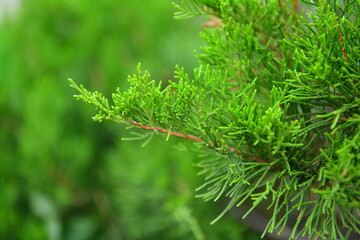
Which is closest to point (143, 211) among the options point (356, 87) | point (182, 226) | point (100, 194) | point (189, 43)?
point (182, 226)

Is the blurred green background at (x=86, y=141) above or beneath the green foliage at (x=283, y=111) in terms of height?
above

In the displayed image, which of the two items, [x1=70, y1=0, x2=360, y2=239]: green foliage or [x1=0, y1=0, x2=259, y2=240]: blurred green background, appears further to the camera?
[x1=0, y1=0, x2=259, y2=240]: blurred green background

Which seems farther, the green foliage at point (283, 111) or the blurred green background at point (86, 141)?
the blurred green background at point (86, 141)

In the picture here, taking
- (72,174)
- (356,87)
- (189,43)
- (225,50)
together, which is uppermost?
(189,43)

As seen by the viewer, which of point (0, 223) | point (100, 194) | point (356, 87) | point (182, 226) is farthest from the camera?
point (100, 194)

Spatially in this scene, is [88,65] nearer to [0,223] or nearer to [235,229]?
[0,223]

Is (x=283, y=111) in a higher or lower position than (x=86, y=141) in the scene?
lower

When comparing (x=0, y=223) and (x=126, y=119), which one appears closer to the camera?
(x=126, y=119)

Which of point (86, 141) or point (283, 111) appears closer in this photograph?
point (283, 111)
